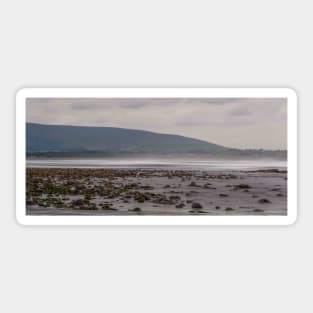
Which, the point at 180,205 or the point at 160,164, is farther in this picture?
the point at 160,164

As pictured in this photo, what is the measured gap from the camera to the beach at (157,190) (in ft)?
25.1

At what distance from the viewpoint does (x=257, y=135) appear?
7.73 metres

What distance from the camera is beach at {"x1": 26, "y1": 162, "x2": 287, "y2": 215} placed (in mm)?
7641

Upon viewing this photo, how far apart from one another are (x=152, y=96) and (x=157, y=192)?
0.74m


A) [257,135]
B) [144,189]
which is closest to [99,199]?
[144,189]

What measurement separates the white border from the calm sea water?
0.66 feet

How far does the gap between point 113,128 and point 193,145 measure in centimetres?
64

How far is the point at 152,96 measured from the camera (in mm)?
7672
